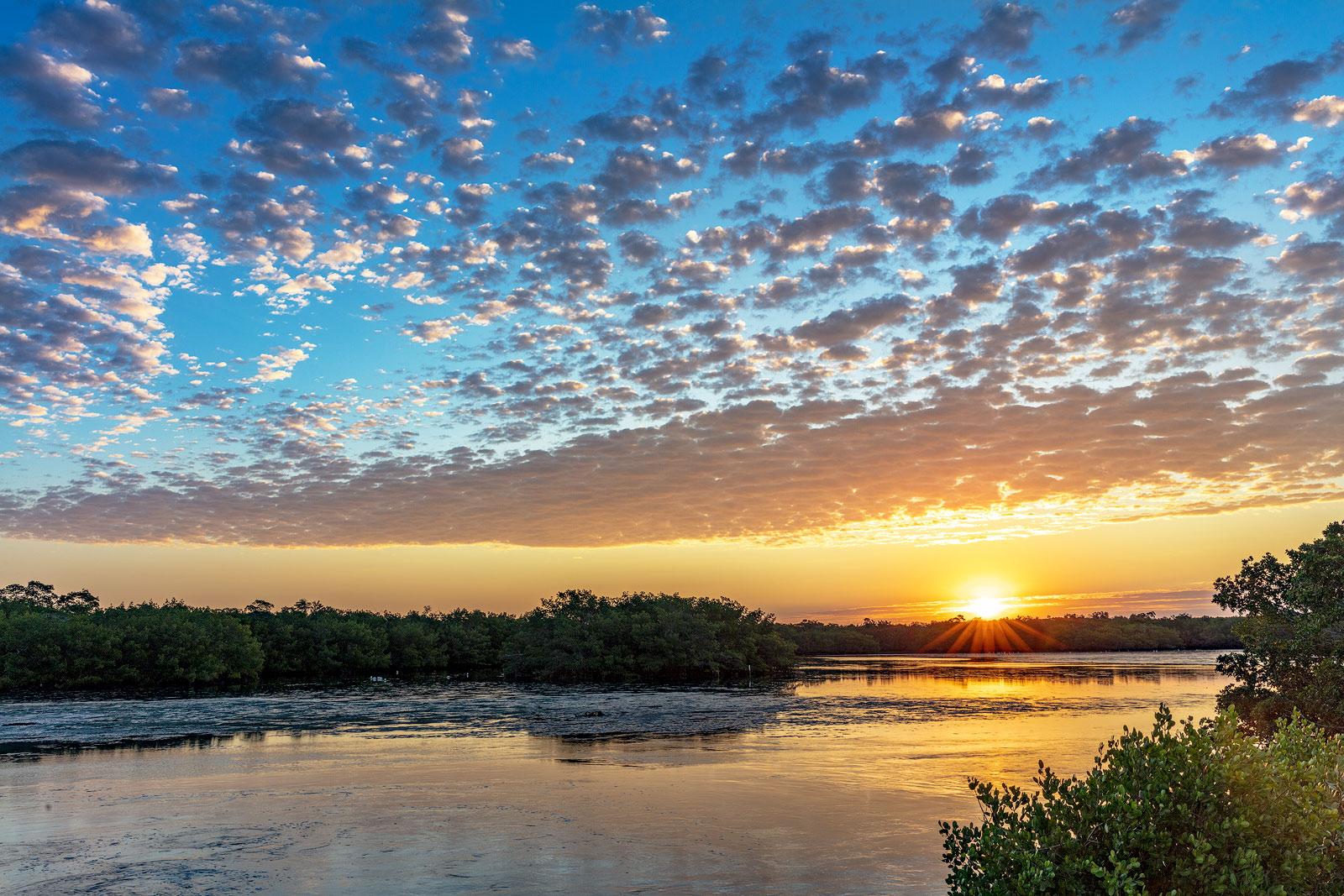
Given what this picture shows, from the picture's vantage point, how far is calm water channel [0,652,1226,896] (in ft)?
46.4

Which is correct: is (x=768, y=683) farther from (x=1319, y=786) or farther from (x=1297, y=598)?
(x=1319, y=786)

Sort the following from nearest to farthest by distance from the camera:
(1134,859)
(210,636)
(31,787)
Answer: (1134,859)
(31,787)
(210,636)

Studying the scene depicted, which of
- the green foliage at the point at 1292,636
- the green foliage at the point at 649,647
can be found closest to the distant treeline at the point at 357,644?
the green foliage at the point at 649,647

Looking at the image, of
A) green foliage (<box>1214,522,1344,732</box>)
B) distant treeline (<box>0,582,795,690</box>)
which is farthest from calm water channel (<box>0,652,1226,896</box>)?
distant treeline (<box>0,582,795,690</box>)

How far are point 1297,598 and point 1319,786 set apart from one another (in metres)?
12.6

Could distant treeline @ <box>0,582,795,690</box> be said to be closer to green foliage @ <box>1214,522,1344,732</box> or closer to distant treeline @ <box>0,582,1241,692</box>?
distant treeline @ <box>0,582,1241,692</box>

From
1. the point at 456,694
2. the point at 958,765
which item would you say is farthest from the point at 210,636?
the point at 958,765

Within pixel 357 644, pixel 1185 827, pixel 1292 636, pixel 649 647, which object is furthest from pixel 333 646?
pixel 1185 827

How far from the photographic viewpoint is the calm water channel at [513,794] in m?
14.2

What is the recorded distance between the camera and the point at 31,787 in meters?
22.7

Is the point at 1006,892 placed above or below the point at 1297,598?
below

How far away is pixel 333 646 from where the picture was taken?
101 metres

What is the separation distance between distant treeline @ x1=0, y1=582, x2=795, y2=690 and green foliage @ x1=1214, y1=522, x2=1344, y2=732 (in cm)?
6209

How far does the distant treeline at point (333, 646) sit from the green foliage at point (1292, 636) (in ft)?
204
